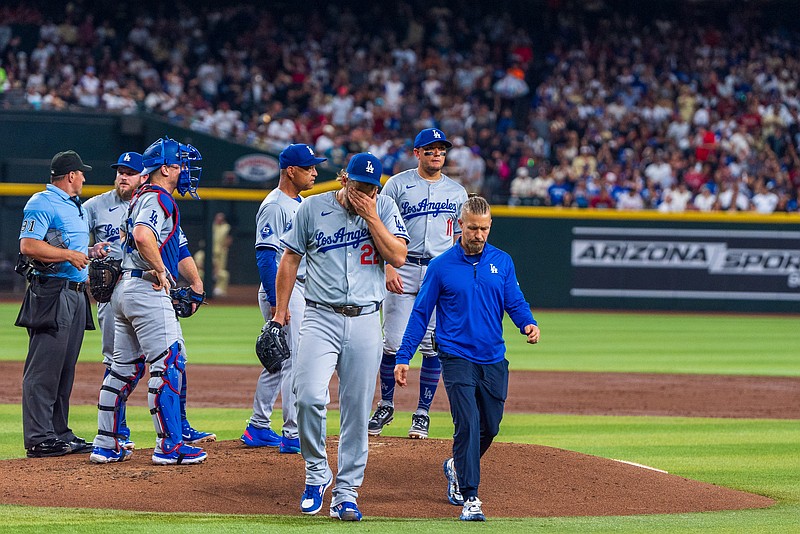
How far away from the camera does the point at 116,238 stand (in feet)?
28.4

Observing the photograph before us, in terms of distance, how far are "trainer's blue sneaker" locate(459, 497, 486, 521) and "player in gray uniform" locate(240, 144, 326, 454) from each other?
1.81 m

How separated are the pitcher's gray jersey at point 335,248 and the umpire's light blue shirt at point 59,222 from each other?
7.66 ft

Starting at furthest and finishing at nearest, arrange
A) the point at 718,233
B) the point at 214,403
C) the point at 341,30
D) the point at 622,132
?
the point at 341,30 < the point at 622,132 < the point at 718,233 < the point at 214,403

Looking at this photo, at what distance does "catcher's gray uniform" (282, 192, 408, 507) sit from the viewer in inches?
238

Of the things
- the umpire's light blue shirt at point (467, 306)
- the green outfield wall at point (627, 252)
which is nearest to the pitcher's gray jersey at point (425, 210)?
the umpire's light blue shirt at point (467, 306)

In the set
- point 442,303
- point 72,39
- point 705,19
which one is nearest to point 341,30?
point 72,39

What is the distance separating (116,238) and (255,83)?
2030 cm

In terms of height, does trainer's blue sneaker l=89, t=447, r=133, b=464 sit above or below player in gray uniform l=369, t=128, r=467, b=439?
below

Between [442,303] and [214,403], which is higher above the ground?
[442,303]

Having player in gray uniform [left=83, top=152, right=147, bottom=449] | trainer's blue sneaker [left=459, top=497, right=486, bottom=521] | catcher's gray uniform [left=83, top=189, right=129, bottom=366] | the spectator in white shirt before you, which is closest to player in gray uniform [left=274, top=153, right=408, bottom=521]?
trainer's blue sneaker [left=459, top=497, right=486, bottom=521]

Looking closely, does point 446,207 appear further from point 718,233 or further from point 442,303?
point 718,233

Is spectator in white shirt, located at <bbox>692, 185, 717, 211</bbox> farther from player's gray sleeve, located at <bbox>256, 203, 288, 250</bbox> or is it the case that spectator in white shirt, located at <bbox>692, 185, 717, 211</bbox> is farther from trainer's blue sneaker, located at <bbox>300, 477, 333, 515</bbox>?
trainer's blue sneaker, located at <bbox>300, 477, 333, 515</bbox>

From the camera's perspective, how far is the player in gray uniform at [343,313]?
6.04 metres

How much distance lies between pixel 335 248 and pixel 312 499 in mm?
1356
